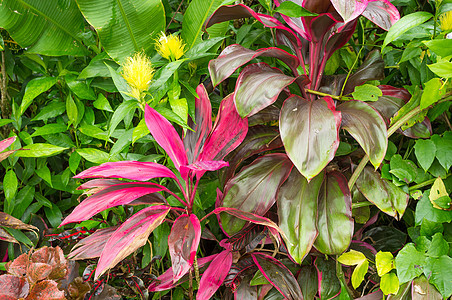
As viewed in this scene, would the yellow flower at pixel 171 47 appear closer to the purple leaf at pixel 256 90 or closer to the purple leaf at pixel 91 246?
the purple leaf at pixel 256 90

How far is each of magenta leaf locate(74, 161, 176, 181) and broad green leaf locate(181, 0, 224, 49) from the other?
0.52 m

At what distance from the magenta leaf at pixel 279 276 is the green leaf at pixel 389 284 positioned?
0.77 ft

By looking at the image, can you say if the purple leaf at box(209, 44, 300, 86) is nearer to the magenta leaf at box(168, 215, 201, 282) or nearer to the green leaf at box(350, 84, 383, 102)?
the green leaf at box(350, 84, 383, 102)

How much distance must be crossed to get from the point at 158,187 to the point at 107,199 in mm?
145

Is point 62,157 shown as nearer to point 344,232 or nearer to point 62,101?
point 62,101

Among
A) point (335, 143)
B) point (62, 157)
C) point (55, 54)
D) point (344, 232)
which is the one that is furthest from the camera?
point (62, 157)

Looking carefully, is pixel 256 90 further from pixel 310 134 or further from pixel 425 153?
pixel 425 153

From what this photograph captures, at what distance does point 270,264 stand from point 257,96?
1.79ft

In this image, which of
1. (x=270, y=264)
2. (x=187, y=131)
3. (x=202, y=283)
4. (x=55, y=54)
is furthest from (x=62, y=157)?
(x=270, y=264)

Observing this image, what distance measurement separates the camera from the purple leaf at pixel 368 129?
89cm

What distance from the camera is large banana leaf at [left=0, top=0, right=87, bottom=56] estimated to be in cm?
119

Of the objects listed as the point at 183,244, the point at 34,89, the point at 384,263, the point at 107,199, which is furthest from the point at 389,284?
the point at 34,89

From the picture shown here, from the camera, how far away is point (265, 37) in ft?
4.65

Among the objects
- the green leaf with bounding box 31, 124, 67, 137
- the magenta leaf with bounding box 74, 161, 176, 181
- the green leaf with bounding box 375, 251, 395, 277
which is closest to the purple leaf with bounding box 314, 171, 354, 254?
the green leaf with bounding box 375, 251, 395, 277
